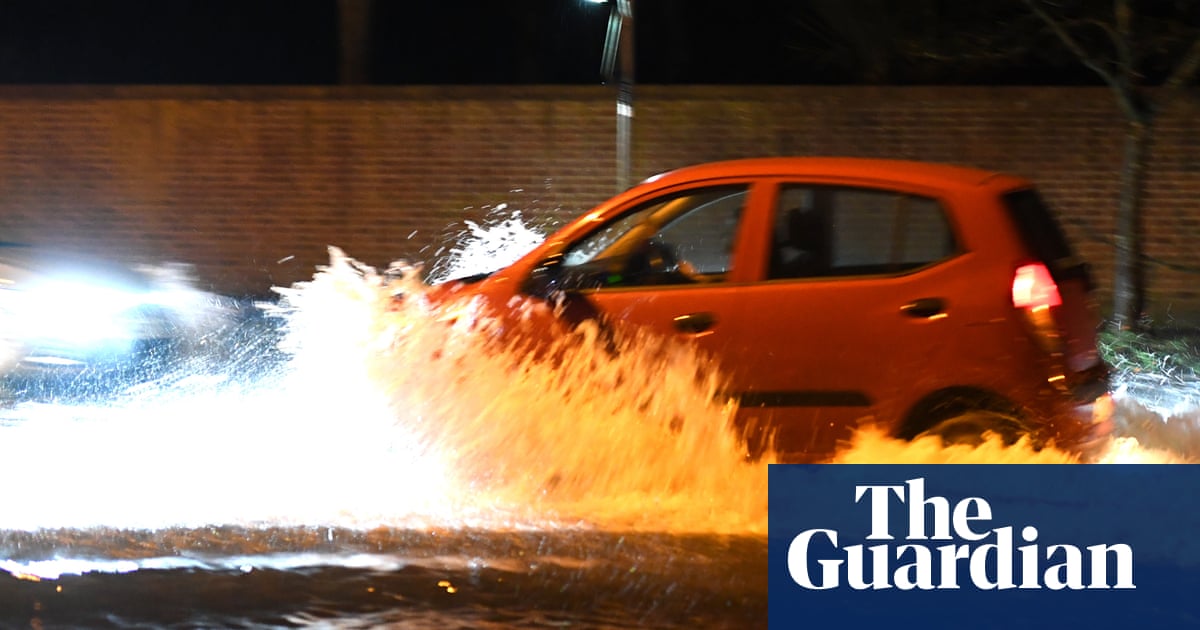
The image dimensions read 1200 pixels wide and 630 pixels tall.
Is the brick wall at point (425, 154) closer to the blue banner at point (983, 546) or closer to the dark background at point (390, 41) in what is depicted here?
the dark background at point (390, 41)

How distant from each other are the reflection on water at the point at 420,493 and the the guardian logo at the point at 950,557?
0.27m

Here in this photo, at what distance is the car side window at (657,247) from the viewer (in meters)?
6.22

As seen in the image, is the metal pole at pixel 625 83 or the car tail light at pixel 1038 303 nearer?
the car tail light at pixel 1038 303

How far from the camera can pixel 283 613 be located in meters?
4.91

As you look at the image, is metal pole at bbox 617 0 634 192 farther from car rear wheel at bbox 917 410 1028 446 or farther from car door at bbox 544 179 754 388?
car rear wheel at bbox 917 410 1028 446

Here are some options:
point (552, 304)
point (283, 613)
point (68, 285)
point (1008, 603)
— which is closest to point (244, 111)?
point (68, 285)

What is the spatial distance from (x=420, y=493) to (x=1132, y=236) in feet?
21.0

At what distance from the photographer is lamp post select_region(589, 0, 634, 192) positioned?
12477 mm

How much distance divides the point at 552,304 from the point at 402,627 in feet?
6.25

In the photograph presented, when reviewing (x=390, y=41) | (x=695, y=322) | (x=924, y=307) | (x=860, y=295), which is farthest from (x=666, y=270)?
(x=390, y=41)

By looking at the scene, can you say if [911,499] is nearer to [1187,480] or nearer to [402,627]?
[1187,480]

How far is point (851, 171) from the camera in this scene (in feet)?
20.0

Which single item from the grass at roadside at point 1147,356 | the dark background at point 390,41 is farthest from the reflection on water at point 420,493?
the dark background at point 390,41

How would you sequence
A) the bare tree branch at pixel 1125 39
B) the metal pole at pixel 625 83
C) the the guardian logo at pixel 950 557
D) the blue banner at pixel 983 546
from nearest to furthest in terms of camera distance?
the blue banner at pixel 983 546 < the the guardian logo at pixel 950 557 < the bare tree branch at pixel 1125 39 < the metal pole at pixel 625 83
